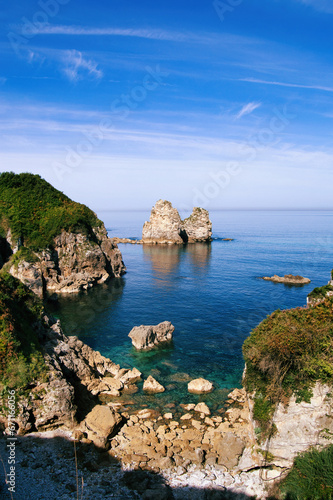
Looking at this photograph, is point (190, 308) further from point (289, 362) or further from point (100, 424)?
point (289, 362)

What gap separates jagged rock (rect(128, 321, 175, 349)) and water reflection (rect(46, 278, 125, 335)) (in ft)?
39.5

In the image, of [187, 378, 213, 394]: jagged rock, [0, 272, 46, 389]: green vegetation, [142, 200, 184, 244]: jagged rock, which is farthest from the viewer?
[142, 200, 184, 244]: jagged rock

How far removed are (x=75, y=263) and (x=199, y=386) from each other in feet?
194

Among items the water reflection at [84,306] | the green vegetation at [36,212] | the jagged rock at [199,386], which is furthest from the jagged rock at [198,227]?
the jagged rock at [199,386]

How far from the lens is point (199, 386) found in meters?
34.9

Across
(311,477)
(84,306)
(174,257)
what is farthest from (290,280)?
(311,477)

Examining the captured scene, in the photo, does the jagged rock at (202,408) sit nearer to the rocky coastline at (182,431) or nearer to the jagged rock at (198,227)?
the rocky coastline at (182,431)

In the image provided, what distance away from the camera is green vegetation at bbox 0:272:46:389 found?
1066 inches

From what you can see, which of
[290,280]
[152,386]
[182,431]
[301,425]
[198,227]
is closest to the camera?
[301,425]

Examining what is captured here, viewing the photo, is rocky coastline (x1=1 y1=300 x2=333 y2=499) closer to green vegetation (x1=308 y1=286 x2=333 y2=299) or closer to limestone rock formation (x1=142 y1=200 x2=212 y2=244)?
green vegetation (x1=308 y1=286 x2=333 y2=299)

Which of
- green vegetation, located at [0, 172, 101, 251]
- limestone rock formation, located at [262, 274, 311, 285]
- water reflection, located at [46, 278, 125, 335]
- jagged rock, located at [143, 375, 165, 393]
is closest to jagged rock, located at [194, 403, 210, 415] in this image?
jagged rock, located at [143, 375, 165, 393]

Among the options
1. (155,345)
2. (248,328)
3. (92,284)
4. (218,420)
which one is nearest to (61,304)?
(92,284)

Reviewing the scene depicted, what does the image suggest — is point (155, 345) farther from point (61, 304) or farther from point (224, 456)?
point (61, 304)

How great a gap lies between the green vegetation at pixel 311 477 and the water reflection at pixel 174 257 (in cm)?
6836
